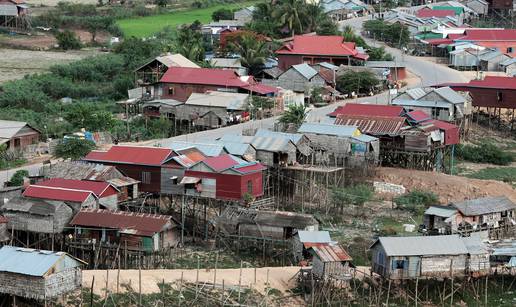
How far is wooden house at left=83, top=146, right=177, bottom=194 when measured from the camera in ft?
142

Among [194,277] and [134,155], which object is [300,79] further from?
[194,277]

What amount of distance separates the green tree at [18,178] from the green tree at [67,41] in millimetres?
43198

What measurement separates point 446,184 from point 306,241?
545 inches

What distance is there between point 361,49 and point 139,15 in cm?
3475

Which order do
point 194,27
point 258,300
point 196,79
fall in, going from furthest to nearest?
point 194,27 → point 196,79 → point 258,300

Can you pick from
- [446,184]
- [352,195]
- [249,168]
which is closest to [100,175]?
[249,168]

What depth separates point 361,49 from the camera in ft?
257

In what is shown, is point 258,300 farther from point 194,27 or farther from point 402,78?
point 194,27

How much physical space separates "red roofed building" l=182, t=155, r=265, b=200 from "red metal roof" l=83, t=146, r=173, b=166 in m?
1.60

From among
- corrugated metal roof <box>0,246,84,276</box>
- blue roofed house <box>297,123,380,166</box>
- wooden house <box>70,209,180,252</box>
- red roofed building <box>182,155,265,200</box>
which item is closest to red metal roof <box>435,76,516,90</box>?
blue roofed house <box>297,123,380,166</box>

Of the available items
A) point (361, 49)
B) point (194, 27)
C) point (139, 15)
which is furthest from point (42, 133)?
point (139, 15)

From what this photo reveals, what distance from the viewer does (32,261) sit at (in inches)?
1271

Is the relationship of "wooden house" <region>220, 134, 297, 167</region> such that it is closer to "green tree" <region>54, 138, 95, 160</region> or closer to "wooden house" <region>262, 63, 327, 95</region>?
"green tree" <region>54, 138, 95, 160</region>

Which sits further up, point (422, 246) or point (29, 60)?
point (422, 246)
